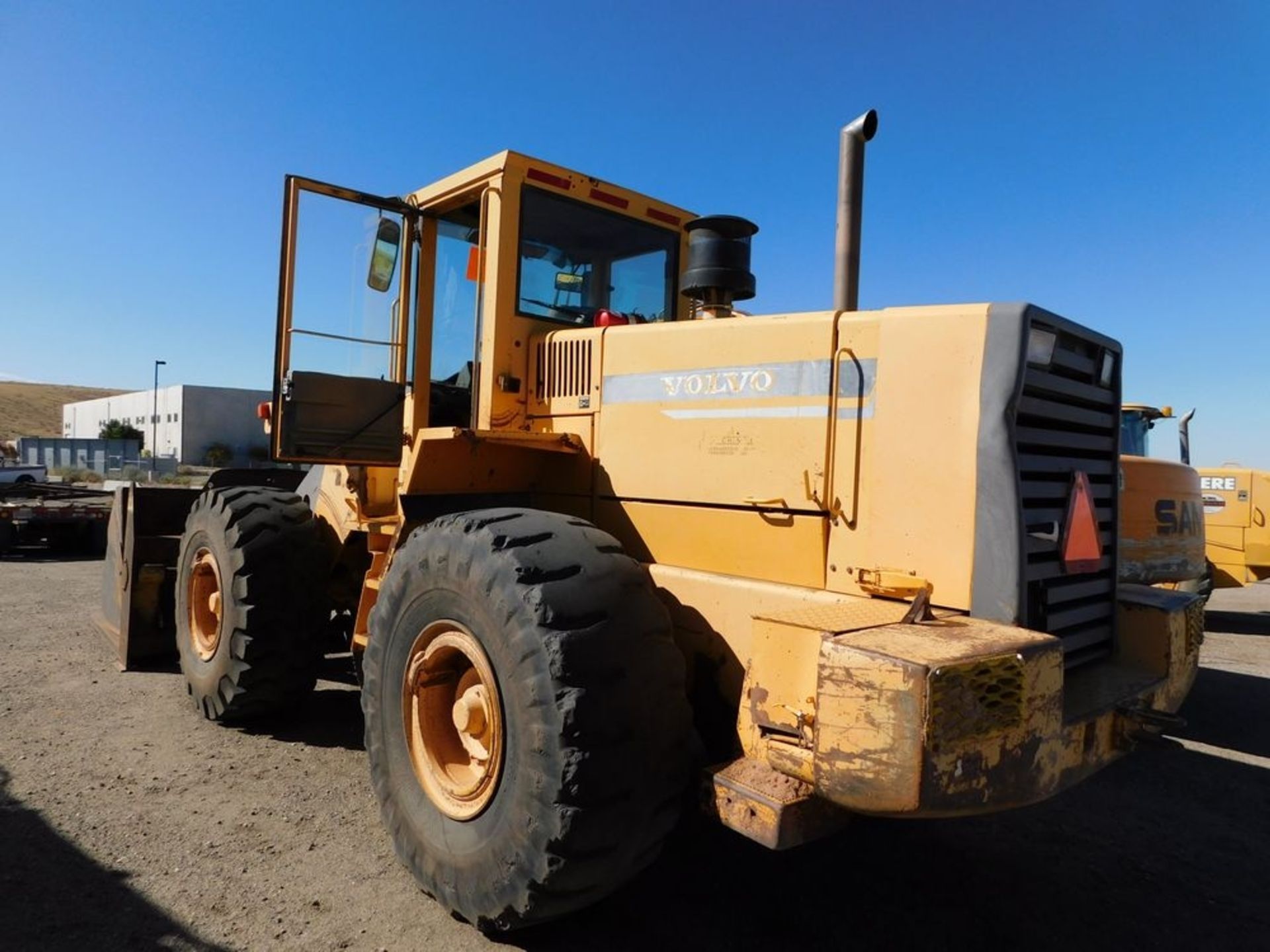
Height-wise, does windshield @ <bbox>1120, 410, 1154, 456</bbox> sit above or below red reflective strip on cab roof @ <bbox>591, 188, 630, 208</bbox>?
below

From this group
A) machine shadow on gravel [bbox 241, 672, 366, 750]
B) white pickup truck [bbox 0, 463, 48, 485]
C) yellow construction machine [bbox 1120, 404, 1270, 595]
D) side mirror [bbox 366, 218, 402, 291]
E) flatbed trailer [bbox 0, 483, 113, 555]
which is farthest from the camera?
→ white pickup truck [bbox 0, 463, 48, 485]

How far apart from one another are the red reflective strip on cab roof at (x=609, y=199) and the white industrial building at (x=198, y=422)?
5582 centimetres

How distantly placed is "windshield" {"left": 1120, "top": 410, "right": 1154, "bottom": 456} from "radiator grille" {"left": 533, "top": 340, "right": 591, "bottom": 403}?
9.58 metres

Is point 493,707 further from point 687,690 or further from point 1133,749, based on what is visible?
point 1133,749

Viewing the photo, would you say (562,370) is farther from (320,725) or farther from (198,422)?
(198,422)

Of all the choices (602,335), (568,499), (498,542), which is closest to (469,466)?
(568,499)

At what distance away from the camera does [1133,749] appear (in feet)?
9.48

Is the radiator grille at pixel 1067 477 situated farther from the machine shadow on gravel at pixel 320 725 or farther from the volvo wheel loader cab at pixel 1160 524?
the volvo wheel loader cab at pixel 1160 524

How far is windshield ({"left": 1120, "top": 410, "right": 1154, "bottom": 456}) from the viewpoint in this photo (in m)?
11.1

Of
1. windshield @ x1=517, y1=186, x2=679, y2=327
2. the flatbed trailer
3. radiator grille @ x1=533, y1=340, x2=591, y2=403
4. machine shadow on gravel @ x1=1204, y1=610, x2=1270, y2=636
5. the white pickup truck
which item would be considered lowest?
machine shadow on gravel @ x1=1204, y1=610, x2=1270, y2=636

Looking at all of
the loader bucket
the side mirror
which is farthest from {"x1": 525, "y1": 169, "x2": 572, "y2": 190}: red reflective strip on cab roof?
the loader bucket

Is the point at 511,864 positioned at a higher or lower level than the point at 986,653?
lower

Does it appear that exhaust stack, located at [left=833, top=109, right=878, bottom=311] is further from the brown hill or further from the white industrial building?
the brown hill

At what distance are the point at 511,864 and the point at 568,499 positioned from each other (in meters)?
1.88
